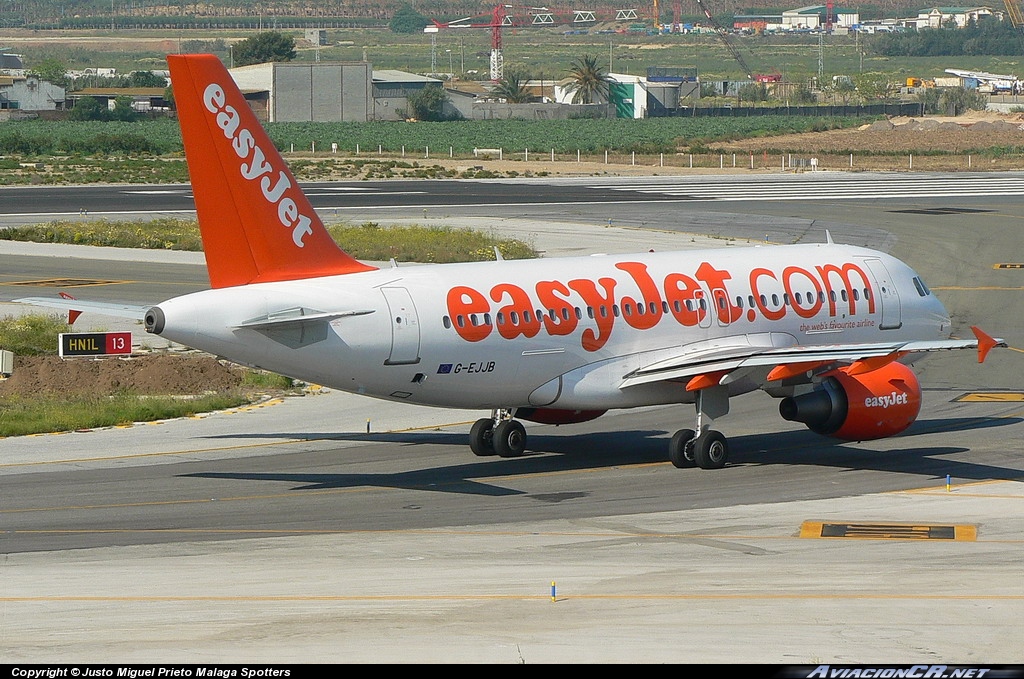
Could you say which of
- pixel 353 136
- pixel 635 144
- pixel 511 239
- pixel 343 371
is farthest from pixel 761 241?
pixel 353 136

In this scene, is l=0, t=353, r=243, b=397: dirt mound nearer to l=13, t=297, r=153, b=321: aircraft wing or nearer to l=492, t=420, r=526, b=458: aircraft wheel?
l=13, t=297, r=153, b=321: aircraft wing

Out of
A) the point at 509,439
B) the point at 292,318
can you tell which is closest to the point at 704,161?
the point at 509,439

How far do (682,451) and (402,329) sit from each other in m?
7.68

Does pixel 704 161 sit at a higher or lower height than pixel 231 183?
lower

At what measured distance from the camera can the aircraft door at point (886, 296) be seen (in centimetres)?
4119

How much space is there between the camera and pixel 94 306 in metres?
34.7

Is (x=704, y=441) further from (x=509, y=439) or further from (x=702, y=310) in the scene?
(x=509, y=439)

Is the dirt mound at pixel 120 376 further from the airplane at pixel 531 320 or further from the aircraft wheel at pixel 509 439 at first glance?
the aircraft wheel at pixel 509 439

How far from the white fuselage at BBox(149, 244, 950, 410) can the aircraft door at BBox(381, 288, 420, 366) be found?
30 mm

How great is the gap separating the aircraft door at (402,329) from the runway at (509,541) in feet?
9.82

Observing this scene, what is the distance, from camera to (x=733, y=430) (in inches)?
1636

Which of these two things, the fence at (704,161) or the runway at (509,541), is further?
the fence at (704,161)

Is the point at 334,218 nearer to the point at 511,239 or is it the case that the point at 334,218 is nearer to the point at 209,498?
the point at 511,239

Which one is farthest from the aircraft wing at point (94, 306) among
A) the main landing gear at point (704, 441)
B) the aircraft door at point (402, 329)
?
the main landing gear at point (704, 441)
